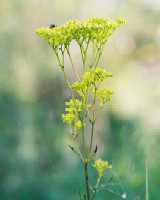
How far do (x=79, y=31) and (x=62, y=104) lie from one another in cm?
146

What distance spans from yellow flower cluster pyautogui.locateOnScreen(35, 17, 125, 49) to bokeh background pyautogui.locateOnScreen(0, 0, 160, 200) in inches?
46.0

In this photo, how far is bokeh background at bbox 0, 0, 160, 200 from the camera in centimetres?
224

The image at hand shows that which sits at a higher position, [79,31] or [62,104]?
[79,31]

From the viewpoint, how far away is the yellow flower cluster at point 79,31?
3.31 ft

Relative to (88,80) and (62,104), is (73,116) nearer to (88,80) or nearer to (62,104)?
(88,80)

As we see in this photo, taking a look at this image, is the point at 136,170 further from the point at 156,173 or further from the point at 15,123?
the point at 15,123

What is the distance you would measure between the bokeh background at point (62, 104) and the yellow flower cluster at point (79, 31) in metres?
Result: 1.17

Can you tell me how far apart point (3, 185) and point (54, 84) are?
2.41ft

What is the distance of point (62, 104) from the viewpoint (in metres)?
2.46

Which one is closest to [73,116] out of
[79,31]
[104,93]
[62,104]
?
[104,93]

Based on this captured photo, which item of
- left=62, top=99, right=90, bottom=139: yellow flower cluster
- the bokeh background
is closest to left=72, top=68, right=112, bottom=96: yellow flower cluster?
left=62, top=99, right=90, bottom=139: yellow flower cluster

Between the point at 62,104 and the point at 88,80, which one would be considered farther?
the point at 62,104

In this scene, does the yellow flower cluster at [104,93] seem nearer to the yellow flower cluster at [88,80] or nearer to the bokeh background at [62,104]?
the yellow flower cluster at [88,80]

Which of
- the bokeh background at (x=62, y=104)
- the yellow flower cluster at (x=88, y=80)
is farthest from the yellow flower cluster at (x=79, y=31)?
the bokeh background at (x=62, y=104)
